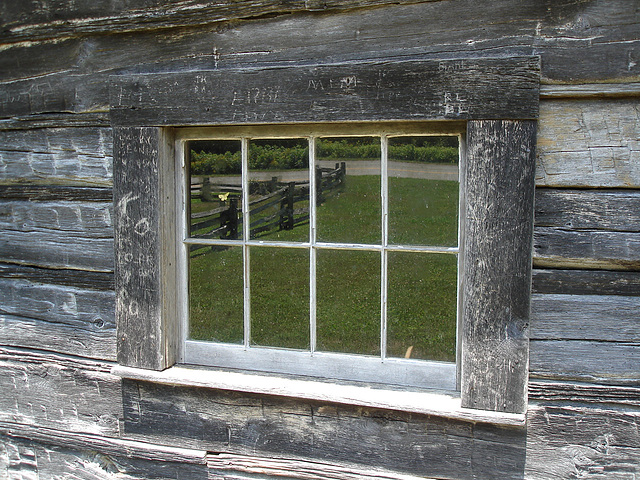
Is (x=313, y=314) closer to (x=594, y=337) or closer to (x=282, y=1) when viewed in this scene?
(x=594, y=337)

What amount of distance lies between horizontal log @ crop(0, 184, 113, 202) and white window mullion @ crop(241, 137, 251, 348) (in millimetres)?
556

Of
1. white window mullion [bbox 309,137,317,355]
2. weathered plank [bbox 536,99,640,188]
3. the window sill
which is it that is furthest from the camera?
white window mullion [bbox 309,137,317,355]

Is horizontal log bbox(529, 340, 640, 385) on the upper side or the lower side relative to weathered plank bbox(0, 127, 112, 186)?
lower

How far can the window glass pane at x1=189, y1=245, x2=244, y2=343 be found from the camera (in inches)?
89.9

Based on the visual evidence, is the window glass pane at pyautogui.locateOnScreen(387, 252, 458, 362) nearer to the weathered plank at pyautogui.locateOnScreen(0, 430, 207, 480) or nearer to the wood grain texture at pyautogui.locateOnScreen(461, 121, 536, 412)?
the wood grain texture at pyautogui.locateOnScreen(461, 121, 536, 412)

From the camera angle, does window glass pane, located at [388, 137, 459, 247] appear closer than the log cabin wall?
No

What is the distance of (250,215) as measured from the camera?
223 cm

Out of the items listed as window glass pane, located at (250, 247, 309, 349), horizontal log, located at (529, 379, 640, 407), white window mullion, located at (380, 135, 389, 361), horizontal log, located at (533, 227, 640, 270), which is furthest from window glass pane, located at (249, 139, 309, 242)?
horizontal log, located at (529, 379, 640, 407)

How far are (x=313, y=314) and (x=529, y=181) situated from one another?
0.92 metres

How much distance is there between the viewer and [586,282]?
5.98 ft

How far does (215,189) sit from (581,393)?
5.01 feet

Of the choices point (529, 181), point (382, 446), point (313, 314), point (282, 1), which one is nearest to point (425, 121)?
point (529, 181)

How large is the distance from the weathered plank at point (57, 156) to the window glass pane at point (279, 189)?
24.0 inches

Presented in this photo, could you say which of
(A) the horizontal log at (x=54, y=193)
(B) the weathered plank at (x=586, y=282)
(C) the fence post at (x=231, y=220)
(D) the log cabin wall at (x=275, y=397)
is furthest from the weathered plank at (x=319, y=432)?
(A) the horizontal log at (x=54, y=193)
